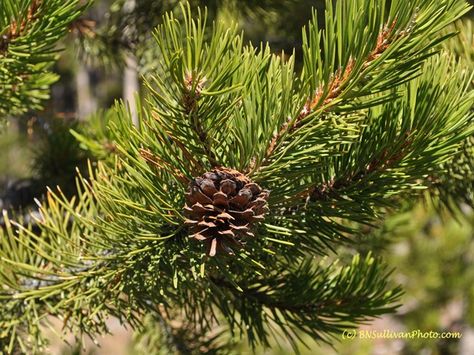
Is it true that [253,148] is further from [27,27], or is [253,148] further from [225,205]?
[27,27]

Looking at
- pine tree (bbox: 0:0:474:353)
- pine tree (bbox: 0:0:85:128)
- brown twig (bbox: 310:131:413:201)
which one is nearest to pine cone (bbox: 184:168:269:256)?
pine tree (bbox: 0:0:474:353)

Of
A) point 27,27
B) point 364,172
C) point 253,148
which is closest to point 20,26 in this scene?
point 27,27

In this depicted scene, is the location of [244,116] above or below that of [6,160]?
below

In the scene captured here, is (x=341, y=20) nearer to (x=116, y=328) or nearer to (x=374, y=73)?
(x=374, y=73)

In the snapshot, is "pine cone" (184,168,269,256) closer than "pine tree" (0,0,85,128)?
Yes

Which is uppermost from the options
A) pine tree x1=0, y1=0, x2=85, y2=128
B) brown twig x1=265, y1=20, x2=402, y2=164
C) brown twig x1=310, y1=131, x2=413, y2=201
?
pine tree x1=0, y1=0, x2=85, y2=128

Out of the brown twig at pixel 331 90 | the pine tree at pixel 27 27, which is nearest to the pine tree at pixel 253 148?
the brown twig at pixel 331 90

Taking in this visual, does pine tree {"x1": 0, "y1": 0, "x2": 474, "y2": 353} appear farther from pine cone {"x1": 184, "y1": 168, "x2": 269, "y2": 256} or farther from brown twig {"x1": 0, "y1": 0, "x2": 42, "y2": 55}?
brown twig {"x1": 0, "y1": 0, "x2": 42, "y2": 55}

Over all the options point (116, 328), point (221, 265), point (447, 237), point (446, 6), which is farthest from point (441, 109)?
point (116, 328)
